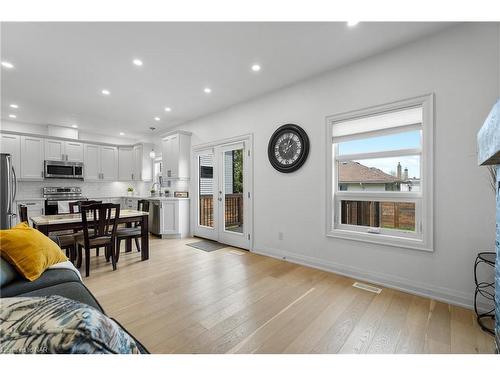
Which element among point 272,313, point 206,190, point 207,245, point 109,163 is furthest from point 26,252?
point 109,163

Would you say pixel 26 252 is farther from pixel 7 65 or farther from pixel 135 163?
pixel 135 163

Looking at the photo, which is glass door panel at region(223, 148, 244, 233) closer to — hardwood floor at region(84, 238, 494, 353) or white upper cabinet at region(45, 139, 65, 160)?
hardwood floor at region(84, 238, 494, 353)

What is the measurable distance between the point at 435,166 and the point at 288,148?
1810mm

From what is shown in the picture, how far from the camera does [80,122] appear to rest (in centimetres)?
548

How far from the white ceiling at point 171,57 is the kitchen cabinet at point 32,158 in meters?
0.99

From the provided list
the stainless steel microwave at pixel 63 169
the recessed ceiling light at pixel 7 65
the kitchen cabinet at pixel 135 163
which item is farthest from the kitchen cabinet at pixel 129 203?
the recessed ceiling light at pixel 7 65

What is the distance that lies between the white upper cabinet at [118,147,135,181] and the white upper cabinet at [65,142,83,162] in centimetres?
92

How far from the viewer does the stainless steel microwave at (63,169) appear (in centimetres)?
537

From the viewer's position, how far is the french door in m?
4.23

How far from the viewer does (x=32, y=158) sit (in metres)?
5.23

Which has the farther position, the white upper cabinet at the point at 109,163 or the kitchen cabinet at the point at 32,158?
the white upper cabinet at the point at 109,163

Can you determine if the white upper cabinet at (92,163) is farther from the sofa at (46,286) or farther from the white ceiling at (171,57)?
the sofa at (46,286)
